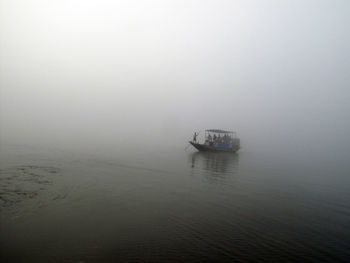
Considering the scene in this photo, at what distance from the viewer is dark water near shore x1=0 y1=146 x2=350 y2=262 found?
476 inches

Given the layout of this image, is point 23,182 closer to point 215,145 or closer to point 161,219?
point 161,219

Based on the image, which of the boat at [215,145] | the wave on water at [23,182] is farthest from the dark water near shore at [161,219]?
the boat at [215,145]

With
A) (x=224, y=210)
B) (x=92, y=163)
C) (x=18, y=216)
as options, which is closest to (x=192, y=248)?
(x=224, y=210)

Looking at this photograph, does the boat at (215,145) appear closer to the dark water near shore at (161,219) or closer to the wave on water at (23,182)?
the dark water near shore at (161,219)

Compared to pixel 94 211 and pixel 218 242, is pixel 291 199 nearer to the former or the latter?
pixel 218 242

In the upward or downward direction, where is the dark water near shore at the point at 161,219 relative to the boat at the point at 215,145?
downward

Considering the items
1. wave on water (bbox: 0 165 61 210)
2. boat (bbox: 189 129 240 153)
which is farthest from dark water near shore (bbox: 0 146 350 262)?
boat (bbox: 189 129 240 153)

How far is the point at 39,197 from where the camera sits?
1880cm

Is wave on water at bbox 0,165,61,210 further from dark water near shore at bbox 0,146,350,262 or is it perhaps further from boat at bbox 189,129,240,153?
boat at bbox 189,129,240,153

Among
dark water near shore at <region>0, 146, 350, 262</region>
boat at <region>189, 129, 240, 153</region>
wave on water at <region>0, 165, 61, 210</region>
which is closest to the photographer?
dark water near shore at <region>0, 146, 350, 262</region>

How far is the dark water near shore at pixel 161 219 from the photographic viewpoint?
12078mm

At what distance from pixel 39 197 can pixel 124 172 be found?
528 inches

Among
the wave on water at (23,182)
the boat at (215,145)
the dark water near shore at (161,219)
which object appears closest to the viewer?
the dark water near shore at (161,219)

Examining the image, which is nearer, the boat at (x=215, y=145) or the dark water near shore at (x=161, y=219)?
the dark water near shore at (x=161, y=219)
